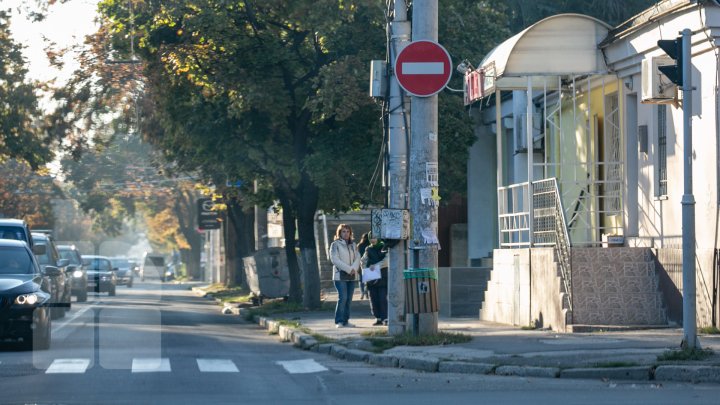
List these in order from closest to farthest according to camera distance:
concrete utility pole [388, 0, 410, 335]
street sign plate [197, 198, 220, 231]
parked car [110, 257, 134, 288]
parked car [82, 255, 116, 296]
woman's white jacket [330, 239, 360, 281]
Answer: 1. concrete utility pole [388, 0, 410, 335]
2. woman's white jacket [330, 239, 360, 281]
3. parked car [82, 255, 116, 296]
4. street sign plate [197, 198, 220, 231]
5. parked car [110, 257, 134, 288]

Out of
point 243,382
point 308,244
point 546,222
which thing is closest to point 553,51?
point 546,222

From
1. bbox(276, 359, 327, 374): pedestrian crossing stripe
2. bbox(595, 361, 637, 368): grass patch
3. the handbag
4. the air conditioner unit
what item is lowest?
bbox(276, 359, 327, 374): pedestrian crossing stripe

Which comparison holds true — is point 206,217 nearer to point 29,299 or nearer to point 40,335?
point 40,335

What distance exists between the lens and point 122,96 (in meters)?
31.6

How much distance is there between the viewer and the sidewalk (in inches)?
465

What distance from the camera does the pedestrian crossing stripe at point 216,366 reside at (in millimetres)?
13750

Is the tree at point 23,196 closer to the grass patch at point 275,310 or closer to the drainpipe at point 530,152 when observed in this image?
the grass patch at point 275,310

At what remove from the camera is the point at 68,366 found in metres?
14.1

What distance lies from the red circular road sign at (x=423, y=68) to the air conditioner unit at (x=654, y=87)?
8.56ft

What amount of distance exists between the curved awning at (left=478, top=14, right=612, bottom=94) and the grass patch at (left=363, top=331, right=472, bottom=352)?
14.9 ft

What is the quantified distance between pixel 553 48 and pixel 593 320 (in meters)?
4.29

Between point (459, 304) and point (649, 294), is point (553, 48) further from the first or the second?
point (459, 304)

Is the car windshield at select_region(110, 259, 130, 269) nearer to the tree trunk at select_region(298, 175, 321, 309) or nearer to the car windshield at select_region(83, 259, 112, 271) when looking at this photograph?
the car windshield at select_region(83, 259, 112, 271)

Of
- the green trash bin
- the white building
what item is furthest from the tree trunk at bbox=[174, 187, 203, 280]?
the green trash bin
